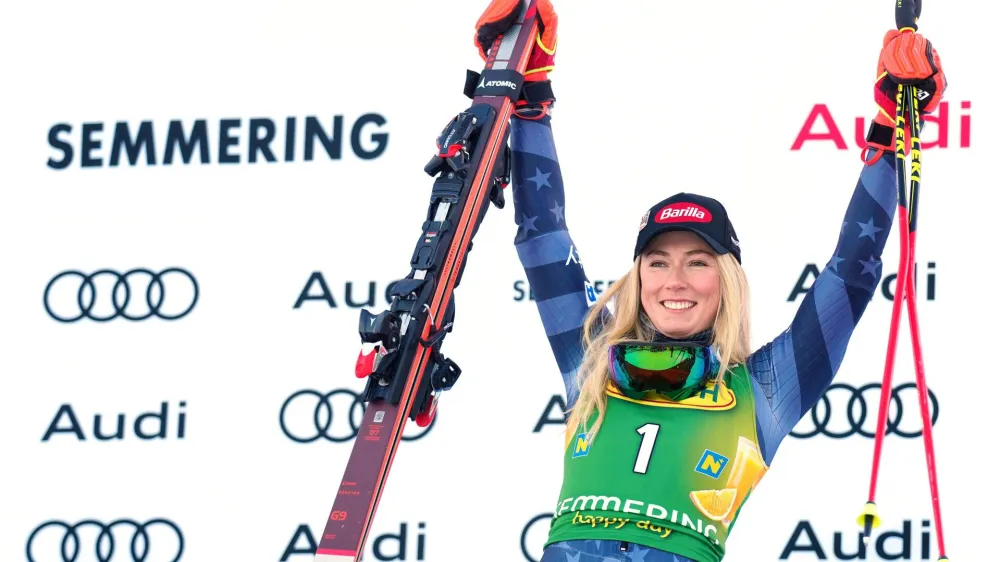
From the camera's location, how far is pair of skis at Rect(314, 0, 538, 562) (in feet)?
8.40

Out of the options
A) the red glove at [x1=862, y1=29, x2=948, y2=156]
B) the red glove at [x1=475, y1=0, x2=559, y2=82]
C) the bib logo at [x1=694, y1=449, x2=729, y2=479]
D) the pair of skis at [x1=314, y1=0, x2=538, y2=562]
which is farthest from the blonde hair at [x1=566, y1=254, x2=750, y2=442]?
the red glove at [x1=475, y1=0, x2=559, y2=82]

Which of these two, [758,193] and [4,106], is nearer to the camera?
[758,193]

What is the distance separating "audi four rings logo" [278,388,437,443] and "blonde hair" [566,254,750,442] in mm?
1232

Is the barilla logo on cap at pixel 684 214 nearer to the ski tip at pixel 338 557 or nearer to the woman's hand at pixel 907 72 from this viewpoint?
the woman's hand at pixel 907 72

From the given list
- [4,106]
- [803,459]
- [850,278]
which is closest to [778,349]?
[850,278]

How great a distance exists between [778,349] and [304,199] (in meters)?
1.68

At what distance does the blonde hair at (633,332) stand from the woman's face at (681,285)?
20mm

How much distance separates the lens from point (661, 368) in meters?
2.70

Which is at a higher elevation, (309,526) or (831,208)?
(831,208)

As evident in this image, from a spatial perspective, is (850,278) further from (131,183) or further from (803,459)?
(131,183)

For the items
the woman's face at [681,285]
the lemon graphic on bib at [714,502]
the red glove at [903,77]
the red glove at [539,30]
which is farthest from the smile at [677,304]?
the red glove at [539,30]

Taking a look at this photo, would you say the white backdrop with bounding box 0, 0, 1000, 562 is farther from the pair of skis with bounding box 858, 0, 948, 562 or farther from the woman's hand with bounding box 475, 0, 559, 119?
the pair of skis with bounding box 858, 0, 948, 562

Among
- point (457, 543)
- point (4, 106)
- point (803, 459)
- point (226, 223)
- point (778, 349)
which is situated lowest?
point (457, 543)

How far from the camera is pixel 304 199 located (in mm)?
4137
